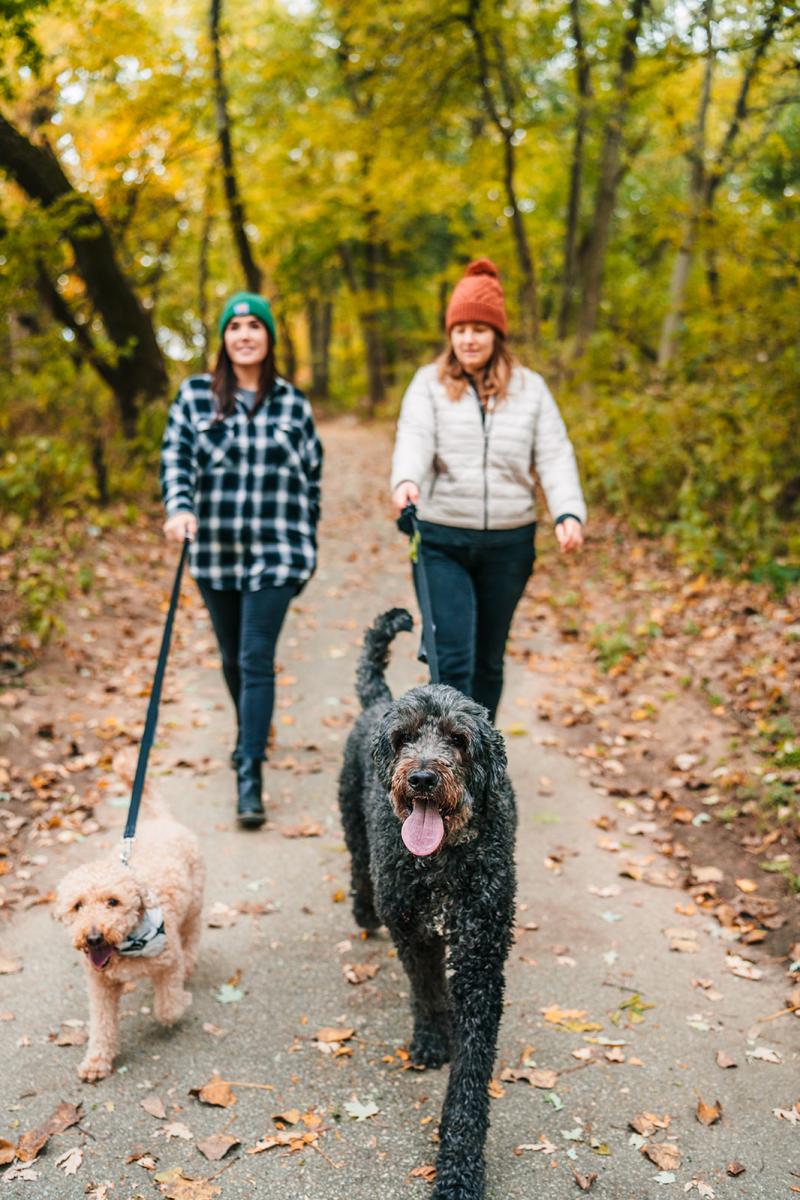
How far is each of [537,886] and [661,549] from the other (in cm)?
485

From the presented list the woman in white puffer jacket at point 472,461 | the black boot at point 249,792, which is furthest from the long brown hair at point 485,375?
the black boot at point 249,792

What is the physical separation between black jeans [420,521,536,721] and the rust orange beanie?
3.08 feet

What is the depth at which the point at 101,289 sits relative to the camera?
1070cm

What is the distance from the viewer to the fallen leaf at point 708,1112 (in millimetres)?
2941

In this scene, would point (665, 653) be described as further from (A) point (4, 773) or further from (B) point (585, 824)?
(A) point (4, 773)

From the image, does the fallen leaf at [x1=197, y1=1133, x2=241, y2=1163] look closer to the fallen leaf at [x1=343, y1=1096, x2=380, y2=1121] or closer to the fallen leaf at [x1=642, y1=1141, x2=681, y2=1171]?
the fallen leaf at [x1=343, y1=1096, x2=380, y2=1121]

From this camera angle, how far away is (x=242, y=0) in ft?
63.9

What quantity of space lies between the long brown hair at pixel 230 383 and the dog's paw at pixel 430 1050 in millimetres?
3195

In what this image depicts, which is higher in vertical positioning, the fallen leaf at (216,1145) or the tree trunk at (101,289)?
the tree trunk at (101,289)

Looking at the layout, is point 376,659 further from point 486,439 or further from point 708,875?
point 708,875

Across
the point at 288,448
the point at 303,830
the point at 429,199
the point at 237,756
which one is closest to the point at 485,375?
the point at 288,448

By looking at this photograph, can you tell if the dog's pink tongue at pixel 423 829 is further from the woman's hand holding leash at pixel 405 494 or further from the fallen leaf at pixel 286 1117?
the woman's hand holding leash at pixel 405 494

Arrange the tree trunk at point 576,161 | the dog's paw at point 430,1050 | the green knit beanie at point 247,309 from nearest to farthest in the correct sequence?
the dog's paw at point 430,1050 → the green knit beanie at point 247,309 → the tree trunk at point 576,161

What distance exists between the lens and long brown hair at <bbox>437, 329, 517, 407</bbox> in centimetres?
412
